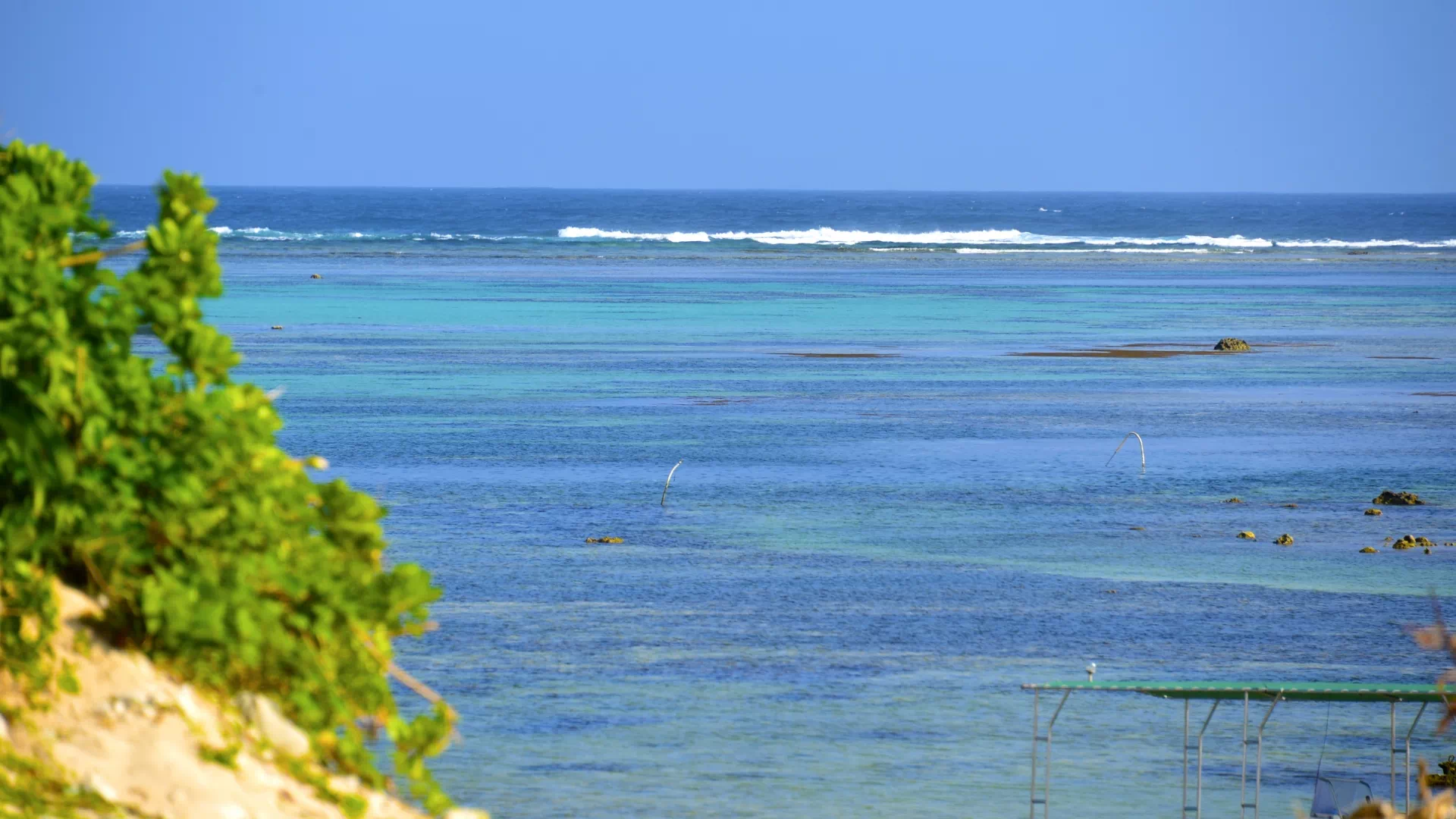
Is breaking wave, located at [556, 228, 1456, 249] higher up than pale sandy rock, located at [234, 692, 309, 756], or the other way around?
breaking wave, located at [556, 228, 1456, 249]

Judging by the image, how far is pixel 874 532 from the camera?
2164 centimetres

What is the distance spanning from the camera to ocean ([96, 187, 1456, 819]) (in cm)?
1330

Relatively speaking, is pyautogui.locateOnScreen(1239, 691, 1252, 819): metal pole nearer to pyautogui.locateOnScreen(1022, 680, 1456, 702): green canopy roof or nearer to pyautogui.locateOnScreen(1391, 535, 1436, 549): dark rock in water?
pyautogui.locateOnScreen(1022, 680, 1456, 702): green canopy roof

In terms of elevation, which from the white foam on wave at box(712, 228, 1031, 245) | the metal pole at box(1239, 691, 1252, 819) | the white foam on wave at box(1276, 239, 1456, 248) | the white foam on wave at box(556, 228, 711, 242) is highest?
the white foam on wave at box(1276, 239, 1456, 248)

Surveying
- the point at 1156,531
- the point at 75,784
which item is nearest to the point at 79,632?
the point at 75,784

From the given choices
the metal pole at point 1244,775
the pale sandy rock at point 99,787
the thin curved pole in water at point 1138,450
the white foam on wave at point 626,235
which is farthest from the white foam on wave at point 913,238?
the pale sandy rock at point 99,787

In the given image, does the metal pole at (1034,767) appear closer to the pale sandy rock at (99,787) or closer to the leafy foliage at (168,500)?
the leafy foliage at (168,500)

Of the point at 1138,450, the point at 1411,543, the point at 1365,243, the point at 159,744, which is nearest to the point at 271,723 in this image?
the point at 159,744

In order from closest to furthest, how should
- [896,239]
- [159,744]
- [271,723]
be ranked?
[159,744]
[271,723]
[896,239]

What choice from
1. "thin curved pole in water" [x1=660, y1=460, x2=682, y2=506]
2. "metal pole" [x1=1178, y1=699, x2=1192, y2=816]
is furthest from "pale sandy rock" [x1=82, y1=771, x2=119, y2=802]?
"thin curved pole in water" [x1=660, y1=460, x2=682, y2=506]

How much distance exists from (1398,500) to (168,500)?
72.1 feet

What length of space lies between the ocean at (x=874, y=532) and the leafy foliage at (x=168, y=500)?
6346 millimetres

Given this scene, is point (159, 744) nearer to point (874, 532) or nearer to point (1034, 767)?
point (1034, 767)

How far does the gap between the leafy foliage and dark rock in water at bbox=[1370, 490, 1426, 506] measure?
21204 millimetres
